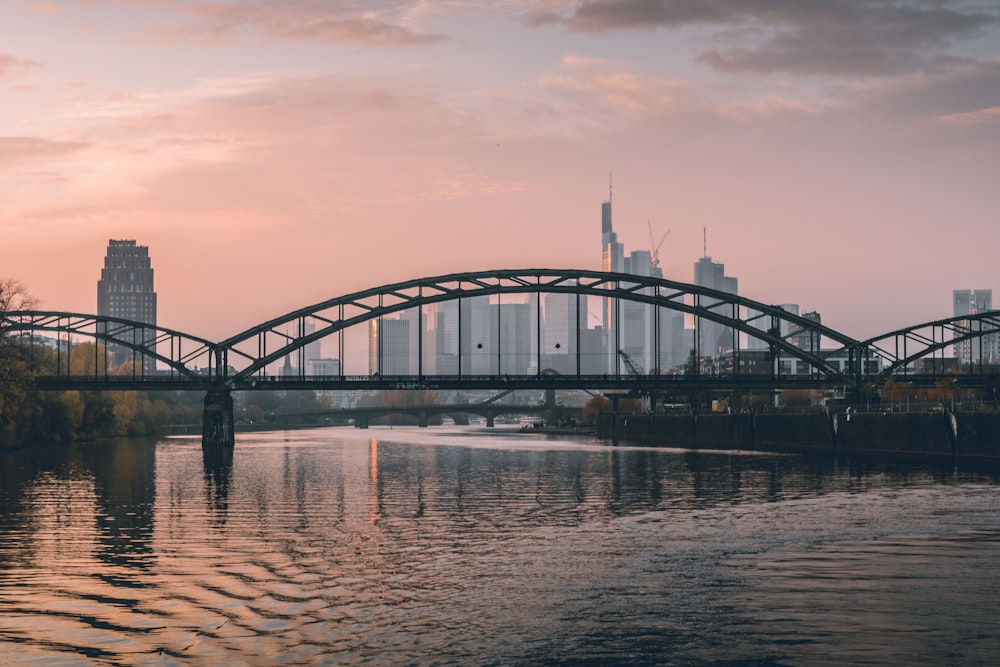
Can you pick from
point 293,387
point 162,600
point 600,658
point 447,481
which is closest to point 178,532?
point 162,600

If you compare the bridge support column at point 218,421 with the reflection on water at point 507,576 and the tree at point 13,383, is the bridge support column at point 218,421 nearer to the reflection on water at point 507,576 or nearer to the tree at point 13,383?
the tree at point 13,383

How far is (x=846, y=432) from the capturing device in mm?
101938

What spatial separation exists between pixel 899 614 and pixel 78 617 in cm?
1671

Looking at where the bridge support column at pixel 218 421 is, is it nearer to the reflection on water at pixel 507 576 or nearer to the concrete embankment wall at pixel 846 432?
the concrete embankment wall at pixel 846 432

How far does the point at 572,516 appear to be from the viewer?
151 ft

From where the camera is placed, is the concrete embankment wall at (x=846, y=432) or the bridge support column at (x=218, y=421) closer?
Result: the concrete embankment wall at (x=846, y=432)

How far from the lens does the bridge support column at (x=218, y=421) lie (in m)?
142

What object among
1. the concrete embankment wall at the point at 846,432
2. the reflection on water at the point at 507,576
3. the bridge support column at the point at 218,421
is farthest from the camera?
the bridge support column at the point at 218,421

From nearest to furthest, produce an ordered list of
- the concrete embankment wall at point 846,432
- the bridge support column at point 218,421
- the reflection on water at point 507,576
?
the reflection on water at point 507,576 < the concrete embankment wall at point 846,432 < the bridge support column at point 218,421

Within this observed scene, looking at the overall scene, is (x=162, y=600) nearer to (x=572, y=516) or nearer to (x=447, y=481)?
(x=572, y=516)

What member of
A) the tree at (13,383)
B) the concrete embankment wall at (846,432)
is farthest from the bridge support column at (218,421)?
the concrete embankment wall at (846,432)

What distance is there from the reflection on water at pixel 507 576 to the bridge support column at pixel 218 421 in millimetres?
82382

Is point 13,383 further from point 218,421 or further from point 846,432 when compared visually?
point 846,432

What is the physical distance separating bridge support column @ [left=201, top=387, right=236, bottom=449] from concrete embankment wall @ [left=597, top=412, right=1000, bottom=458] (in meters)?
56.6
